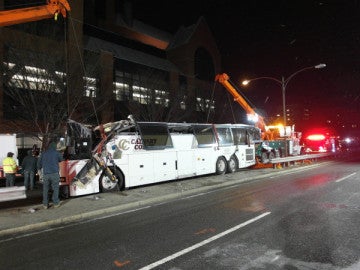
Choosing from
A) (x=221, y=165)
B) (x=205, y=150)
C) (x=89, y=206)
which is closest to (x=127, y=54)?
(x=221, y=165)

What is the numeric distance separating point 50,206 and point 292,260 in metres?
7.57

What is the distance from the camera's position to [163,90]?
3481 cm

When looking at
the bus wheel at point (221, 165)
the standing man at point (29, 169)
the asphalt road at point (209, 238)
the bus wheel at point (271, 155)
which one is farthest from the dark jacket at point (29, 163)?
the bus wheel at point (271, 155)

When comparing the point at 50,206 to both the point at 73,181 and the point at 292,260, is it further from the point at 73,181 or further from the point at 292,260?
the point at 292,260

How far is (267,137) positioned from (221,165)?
28.4ft

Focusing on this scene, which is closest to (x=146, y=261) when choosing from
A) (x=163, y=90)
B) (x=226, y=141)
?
(x=226, y=141)

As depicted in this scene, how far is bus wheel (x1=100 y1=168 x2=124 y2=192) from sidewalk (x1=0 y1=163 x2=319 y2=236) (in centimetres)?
45

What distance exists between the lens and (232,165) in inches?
797

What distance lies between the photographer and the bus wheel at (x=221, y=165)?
62.4 ft

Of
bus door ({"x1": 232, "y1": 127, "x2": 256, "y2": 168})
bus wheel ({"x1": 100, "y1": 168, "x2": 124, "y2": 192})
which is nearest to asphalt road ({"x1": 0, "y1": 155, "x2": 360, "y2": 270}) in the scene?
bus wheel ({"x1": 100, "y1": 168, "x2": 124, "y2": 192})

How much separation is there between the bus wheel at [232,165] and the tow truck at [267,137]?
9.63ft

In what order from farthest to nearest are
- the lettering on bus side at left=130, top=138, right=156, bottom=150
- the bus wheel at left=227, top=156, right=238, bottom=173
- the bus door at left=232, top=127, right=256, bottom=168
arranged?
the bus door at left=232, top=127, right=256, bottom=168 → the bus wheel at left=227, top=156, right=238, bottom=173 → the lettering on bus side at left=130, top=138, right=156, bottom=150

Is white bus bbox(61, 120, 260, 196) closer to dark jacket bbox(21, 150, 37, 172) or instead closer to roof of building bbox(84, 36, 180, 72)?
dark jacket bbox(21, 150, 37, 172)

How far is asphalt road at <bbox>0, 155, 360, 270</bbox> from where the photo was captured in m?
5.88
